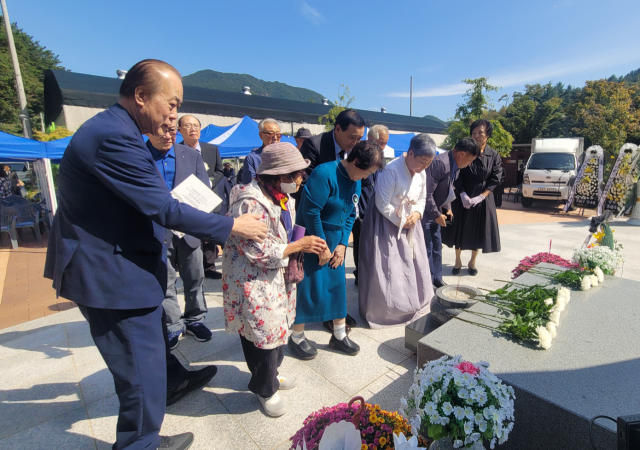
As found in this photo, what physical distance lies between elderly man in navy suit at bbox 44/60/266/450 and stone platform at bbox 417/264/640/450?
166 centimetres

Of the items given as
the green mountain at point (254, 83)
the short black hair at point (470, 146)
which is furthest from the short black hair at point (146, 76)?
the green mountain at point (254, 83)

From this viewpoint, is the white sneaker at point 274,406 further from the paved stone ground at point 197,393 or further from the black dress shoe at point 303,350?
the black dress shoe at point 303,350

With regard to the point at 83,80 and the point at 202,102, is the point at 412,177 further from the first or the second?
the point at 83,80

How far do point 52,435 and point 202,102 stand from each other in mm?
19659

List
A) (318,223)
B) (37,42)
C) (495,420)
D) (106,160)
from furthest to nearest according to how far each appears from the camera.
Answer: (37,42)
(318,223)
(106,160)
(495,420)

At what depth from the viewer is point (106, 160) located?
1.29 metres

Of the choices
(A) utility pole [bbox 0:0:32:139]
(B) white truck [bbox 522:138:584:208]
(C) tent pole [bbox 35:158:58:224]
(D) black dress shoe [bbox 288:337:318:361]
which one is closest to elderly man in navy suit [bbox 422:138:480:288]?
(D) black dress shoe [bbox 288:337:318:361]

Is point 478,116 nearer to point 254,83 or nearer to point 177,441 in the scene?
point 177,441

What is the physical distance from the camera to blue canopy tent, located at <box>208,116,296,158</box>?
7.80 meters

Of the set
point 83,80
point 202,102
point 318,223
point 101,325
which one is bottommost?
point 101,325

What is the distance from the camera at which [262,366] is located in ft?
6.56

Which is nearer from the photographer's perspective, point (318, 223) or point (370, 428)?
point (370, 428)

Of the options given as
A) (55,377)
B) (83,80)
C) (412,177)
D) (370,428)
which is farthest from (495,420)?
(83,80)

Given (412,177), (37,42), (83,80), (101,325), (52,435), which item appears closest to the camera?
(101,325)
